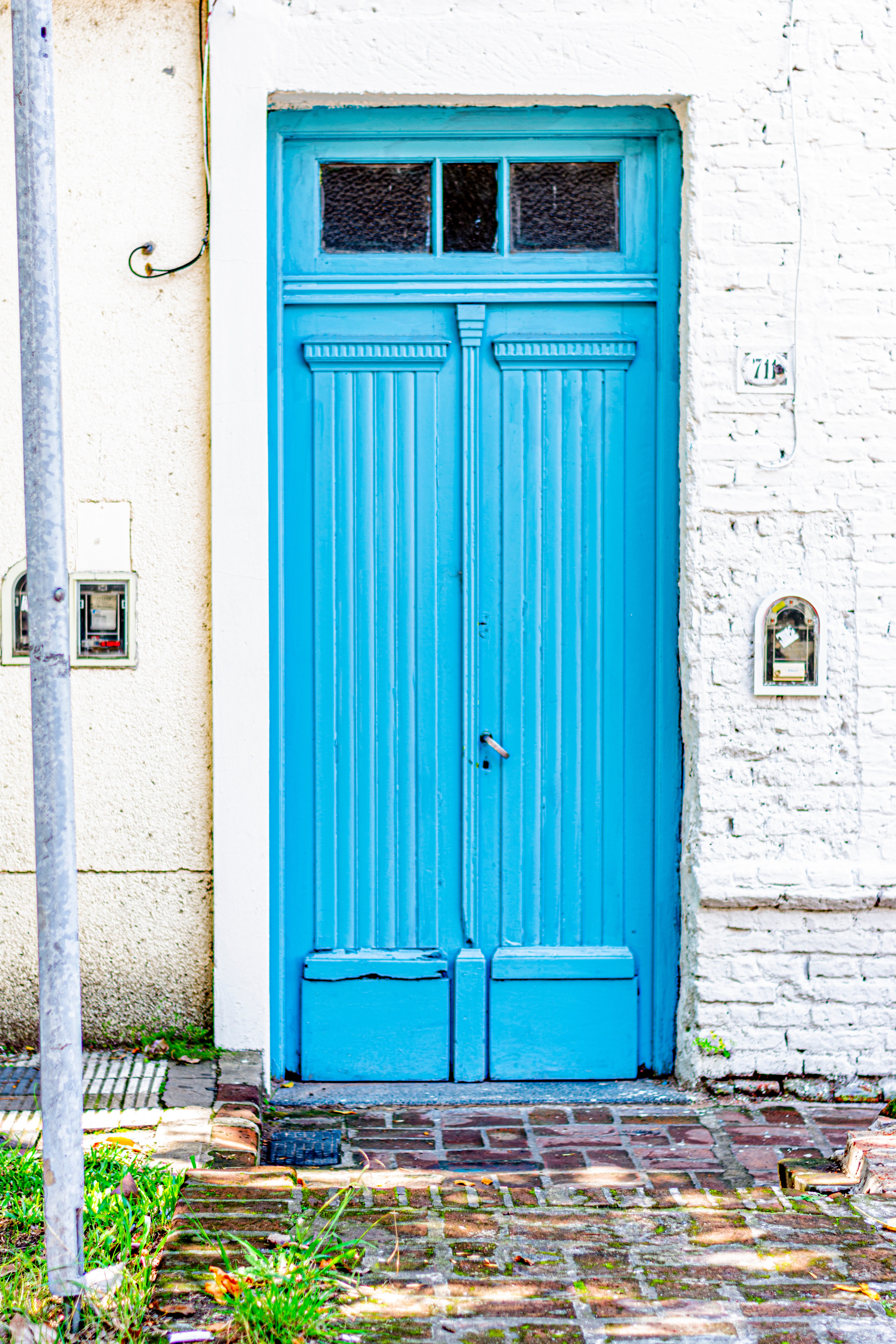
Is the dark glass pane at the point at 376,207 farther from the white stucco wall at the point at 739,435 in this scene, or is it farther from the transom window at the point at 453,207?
the white stucco wall at the point at 739,435

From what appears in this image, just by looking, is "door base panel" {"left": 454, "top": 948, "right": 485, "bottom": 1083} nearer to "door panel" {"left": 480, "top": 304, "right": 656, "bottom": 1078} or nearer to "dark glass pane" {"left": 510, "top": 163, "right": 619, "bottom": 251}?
"door panel" {"left": 480, "top": 304, "right": 656, "bottom": 1078}

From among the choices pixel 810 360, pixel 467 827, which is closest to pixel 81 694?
pixel 467 827

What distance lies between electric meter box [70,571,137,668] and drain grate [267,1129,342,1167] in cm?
164

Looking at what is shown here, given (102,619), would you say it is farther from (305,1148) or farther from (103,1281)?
(103,1281)

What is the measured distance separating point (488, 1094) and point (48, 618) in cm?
250

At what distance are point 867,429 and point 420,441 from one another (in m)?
1.55

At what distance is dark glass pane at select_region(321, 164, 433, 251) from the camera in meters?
4.09

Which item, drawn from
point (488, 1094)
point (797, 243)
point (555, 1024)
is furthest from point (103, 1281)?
point (797, 243)

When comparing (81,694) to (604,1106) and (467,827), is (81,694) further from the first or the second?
(604,1106)

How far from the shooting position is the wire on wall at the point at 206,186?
3881mm

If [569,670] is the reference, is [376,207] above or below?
above

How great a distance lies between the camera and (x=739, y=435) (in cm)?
396

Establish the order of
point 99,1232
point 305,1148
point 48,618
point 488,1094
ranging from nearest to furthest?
point 48,618
point 99,1232
point 305,1148
point 488,1094

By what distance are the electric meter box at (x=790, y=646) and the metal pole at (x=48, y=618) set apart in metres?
2.44
